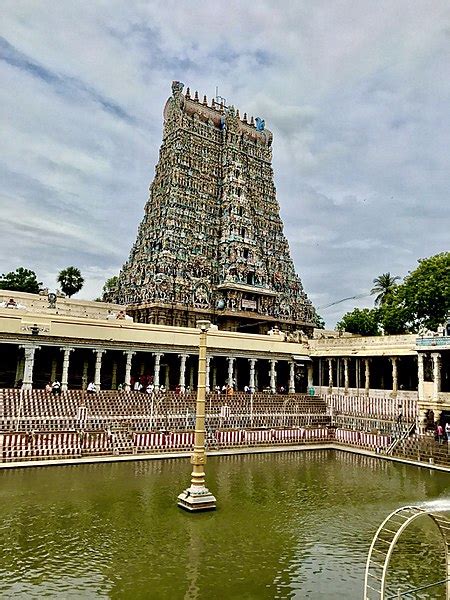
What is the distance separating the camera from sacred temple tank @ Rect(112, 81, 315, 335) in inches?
1809

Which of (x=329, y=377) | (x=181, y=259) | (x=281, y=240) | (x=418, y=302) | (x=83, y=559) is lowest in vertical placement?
(x=83, y=559)

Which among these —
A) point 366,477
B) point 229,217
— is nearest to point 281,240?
point 229,217

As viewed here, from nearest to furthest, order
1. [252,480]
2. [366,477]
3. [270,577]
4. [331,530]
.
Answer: [270,577] → [331,530] → [252,480] → [366,477]

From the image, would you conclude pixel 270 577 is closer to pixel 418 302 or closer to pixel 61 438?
pixel 61 438

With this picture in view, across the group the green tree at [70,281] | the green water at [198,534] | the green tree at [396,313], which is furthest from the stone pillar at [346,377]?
the green tree at [70,281]

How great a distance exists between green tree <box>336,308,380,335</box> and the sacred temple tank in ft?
19.0

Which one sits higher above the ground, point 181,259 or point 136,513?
point 181,259

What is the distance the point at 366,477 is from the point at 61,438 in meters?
11.6

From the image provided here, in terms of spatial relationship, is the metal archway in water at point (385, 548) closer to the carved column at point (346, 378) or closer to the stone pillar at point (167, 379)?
the carved column at point (346, 378)

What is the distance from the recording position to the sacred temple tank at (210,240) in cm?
4594

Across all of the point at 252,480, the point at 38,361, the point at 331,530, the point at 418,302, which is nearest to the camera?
the point at 331,530

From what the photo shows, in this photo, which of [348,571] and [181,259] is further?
[181,259]

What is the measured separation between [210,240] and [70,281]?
737 inches

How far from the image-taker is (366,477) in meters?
18.8
